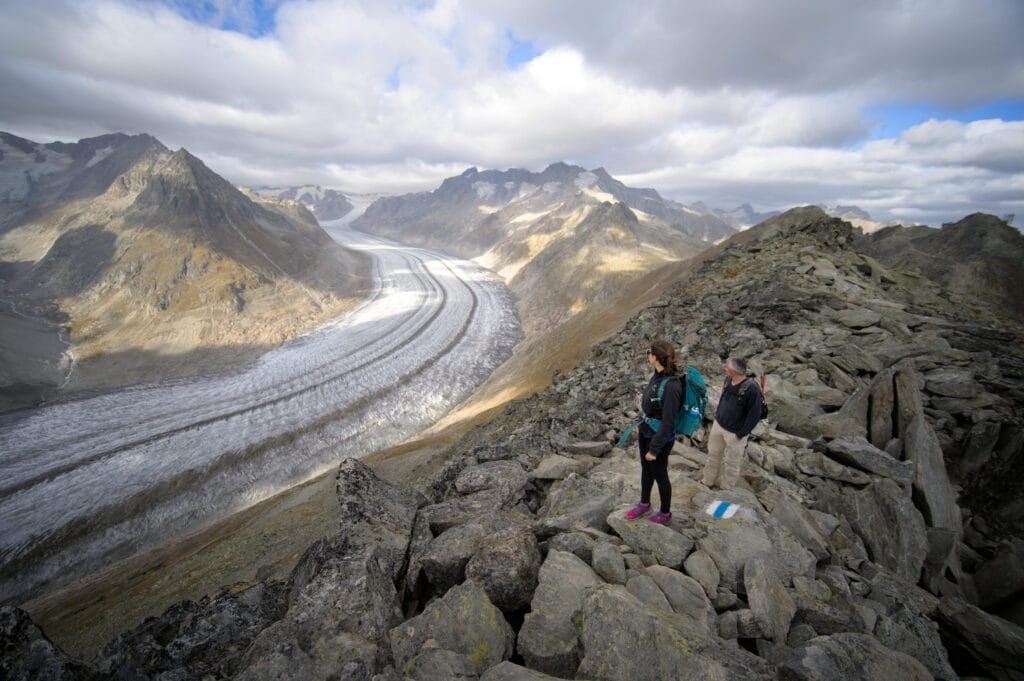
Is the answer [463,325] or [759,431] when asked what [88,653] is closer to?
[759,431]

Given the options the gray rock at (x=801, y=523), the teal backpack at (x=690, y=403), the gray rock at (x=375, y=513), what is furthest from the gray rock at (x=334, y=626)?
the gray rock at (x=801, y=523)

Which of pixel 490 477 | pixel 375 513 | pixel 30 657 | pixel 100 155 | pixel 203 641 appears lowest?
pixel 30 657

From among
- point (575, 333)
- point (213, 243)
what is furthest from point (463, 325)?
point (213, 243)

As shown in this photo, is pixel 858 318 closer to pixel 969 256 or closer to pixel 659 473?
pixel 659 473

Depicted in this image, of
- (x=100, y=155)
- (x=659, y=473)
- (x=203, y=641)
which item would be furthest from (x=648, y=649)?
(x=100, y=155)

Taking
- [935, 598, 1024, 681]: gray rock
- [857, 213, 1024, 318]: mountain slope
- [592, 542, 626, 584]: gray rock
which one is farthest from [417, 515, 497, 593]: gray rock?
[857, 213, 1024, 318]: mountain slope

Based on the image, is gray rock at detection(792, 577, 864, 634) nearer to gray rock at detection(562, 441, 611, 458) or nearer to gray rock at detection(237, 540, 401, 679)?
gray rock at detection(562, 441, 611, 458)
